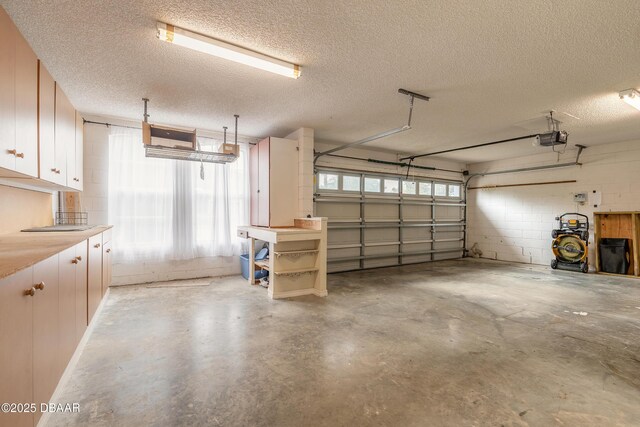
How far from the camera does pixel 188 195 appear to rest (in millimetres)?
5016

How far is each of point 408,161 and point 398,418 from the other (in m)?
6.49

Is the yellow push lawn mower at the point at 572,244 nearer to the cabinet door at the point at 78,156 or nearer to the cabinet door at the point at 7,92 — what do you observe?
the cabinet door at the point at 7,92

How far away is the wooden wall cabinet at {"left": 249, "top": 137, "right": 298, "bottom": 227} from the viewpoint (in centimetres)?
483

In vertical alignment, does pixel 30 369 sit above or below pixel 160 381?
above

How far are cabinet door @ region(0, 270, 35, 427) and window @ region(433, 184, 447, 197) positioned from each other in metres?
8.05

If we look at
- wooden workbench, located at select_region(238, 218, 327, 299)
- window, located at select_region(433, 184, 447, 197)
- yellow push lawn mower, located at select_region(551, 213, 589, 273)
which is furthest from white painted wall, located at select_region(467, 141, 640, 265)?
wooden workbench, located at select_region(238, 218, 327, 299)

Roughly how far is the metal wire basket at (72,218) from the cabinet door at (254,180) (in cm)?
249

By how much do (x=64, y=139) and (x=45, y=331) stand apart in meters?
2.30

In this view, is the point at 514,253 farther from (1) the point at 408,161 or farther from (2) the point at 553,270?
(1) the point at 408,161

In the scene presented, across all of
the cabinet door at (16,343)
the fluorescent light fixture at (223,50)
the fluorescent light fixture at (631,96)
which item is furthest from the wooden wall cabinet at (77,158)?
the fluorescent light fixture at (631,96)

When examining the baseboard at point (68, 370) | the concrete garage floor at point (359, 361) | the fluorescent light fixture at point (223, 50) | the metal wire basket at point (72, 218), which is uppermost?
the fluorescent light fixture at point (223, 50)

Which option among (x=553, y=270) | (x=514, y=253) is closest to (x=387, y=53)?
(x=553, y=270)

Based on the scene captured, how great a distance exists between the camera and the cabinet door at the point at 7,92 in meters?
1.72

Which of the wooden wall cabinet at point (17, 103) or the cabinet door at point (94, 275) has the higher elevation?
the wooden wall cabinet at point (17, 103)
